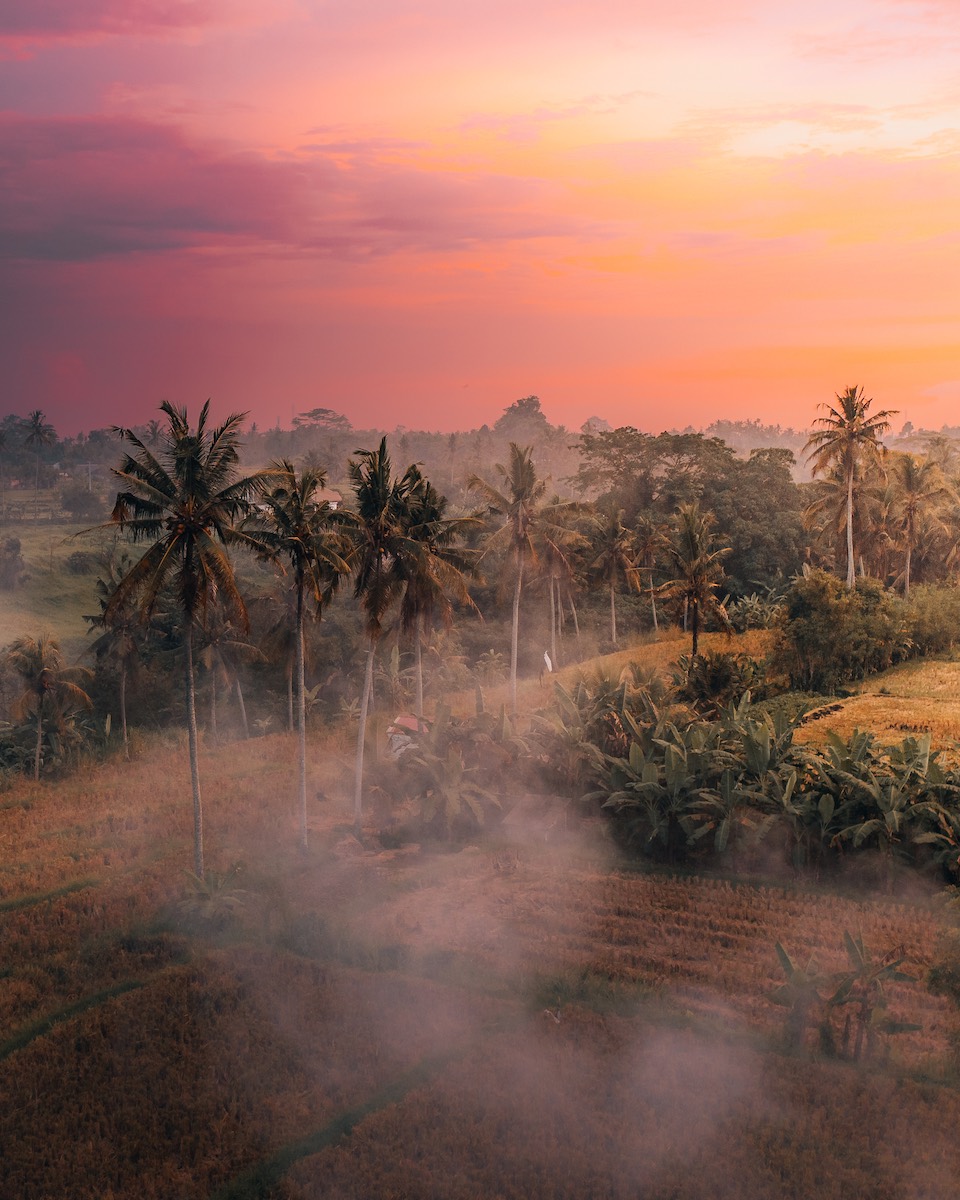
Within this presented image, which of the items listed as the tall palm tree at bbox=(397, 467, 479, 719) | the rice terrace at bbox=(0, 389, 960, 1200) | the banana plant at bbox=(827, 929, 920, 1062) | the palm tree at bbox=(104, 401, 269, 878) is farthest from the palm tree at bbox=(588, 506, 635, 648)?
the banana plant at bbox=(827, 929, 920, 1062)

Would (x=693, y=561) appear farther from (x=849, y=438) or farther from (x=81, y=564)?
(x=81, y=564)

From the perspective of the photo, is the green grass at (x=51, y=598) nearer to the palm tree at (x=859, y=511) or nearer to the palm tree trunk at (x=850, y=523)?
the palm tree at (x=859, y=511)

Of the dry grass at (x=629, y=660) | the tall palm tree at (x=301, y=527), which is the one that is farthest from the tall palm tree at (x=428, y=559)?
the dry grass at (x=629, y=660)

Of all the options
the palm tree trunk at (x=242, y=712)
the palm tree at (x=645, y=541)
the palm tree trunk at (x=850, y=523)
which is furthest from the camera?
the palm tree at (x=645, y=541)

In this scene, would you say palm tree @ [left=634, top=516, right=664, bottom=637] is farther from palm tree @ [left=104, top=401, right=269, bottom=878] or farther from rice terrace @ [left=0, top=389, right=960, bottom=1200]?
palm tree @ [left=104, top=401, right=269, bottom=878]

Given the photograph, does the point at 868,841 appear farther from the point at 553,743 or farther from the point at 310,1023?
the point at 310,1023

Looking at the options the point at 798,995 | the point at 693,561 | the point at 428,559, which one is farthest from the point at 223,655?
the point at 798,995
